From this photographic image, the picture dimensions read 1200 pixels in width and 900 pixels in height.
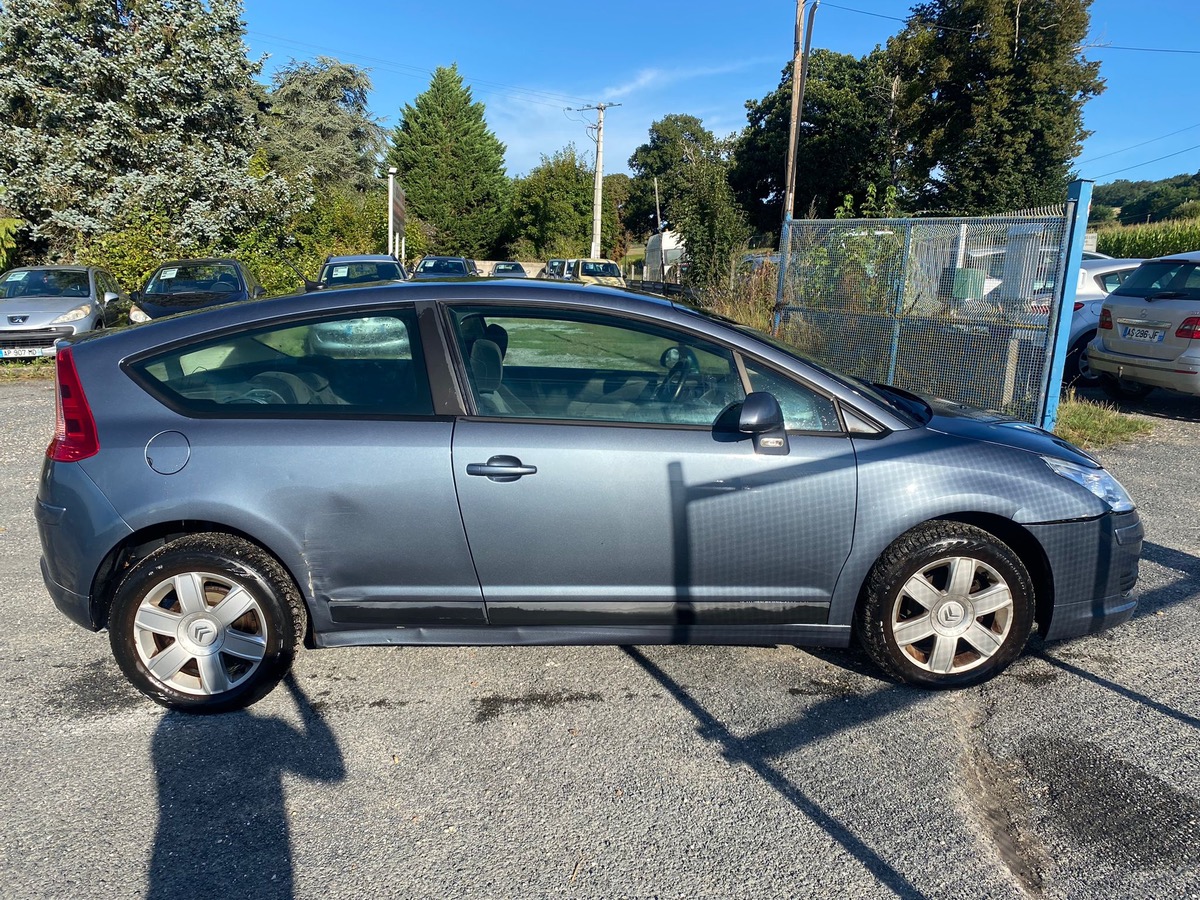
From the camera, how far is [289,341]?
349cm

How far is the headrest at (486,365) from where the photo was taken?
3.49 meters

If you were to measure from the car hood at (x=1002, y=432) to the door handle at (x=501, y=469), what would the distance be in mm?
1713

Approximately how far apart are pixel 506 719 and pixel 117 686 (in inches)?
64.7

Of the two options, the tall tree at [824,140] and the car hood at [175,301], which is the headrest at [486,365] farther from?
the tall tree at [824,140]

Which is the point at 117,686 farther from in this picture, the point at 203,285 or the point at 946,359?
the point at 203,285

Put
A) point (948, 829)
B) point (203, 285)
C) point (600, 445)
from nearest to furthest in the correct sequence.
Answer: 1. point (948, 829)
2. point (600, 445)
3. point (203, 285)

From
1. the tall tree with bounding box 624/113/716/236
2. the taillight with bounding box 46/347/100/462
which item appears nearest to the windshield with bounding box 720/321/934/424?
the taillight with bounding box 46/347/100/462

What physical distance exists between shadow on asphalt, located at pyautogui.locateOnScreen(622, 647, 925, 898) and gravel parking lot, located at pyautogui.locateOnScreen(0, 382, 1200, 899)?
0.01 metres

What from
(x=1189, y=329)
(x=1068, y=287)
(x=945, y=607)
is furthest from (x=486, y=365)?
(x=1189, y=329)

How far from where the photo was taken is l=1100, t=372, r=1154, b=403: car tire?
33.6ft

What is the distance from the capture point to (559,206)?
5041 cm

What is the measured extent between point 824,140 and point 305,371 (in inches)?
1966

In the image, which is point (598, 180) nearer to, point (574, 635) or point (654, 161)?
point (574, 635)

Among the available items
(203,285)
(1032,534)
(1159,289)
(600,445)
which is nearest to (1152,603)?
(1032,534)
